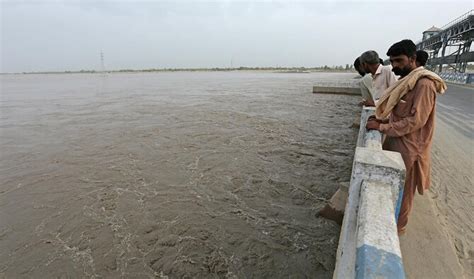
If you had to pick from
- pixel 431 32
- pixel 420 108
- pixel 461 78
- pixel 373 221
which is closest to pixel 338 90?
pixel 461 78

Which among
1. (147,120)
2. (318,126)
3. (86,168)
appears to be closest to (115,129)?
(147,120)

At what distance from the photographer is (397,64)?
2756 millimetres

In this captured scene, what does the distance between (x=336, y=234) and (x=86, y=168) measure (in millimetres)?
6148

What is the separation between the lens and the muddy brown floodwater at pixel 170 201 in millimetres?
3955

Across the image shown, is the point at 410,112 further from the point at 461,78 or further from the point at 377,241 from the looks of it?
the point at 461,78

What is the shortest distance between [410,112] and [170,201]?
174 inches

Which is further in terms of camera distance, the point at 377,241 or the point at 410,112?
the point at 410,112

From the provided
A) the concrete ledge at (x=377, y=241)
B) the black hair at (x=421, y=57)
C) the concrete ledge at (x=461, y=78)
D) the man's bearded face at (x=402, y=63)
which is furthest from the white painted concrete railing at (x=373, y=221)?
the concrete ledge at (x=461, y=78)

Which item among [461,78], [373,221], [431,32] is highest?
[431,32]

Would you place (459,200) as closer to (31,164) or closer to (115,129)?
(31,164)

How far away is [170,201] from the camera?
559 cm

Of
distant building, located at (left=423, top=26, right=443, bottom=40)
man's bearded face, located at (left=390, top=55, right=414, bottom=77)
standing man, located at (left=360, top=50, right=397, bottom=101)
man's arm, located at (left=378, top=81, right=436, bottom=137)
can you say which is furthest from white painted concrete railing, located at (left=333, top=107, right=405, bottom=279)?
distant building, located at (left=423, top=26, right=443, bottom=40)

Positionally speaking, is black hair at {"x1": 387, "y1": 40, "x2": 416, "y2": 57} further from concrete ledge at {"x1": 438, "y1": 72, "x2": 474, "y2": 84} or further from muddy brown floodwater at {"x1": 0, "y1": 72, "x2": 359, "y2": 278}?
concrete ledge at {"x1": 438, "y1": 72, "x2": 474, "y2": 84}

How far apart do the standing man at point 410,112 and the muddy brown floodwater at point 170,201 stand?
71.8 inches
